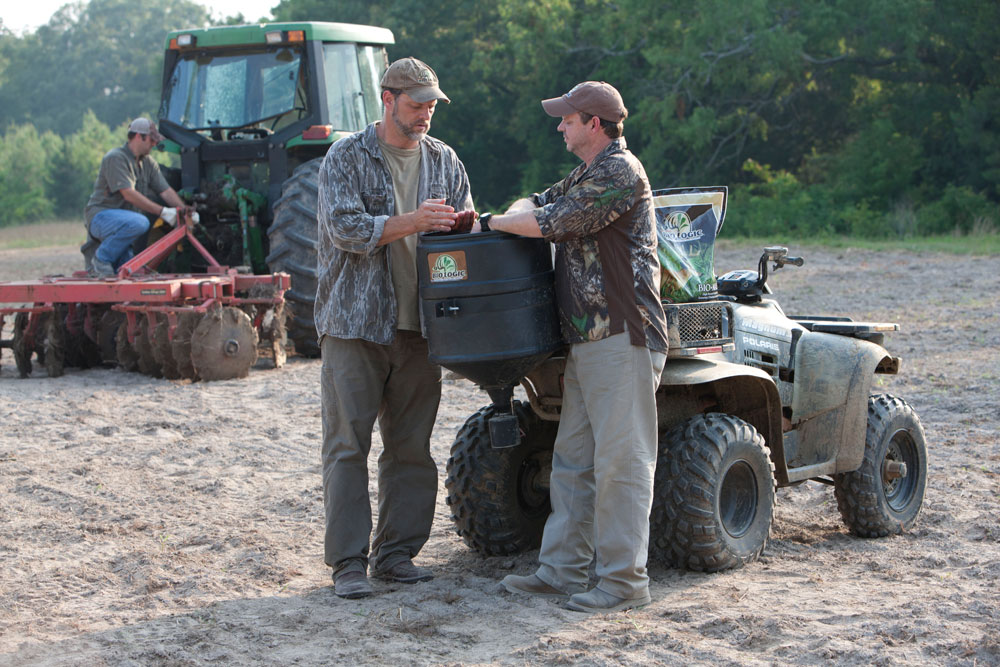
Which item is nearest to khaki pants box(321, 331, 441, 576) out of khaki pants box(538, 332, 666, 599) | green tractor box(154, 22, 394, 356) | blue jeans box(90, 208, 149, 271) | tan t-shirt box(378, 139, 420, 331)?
tan t-shirt box(378, 139, 420, 331)

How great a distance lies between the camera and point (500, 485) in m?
4.83

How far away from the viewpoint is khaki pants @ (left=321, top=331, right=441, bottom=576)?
4.49 meters

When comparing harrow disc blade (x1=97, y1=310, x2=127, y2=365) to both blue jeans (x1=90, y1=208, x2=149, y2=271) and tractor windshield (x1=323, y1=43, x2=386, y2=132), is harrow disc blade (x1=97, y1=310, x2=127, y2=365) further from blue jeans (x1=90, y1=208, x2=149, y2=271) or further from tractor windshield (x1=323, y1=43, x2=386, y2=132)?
tractor windshield (x1=323, y1=43, x2=386, y2=132)

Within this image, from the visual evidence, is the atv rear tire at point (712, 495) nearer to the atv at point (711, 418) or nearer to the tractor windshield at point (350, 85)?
the atv at point (711, 418)

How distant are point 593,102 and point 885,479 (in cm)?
235

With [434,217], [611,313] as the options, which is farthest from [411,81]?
[611,313]

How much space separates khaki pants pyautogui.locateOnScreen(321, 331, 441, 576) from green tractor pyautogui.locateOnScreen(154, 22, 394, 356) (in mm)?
5590

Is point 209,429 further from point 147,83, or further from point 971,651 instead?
point 147,83

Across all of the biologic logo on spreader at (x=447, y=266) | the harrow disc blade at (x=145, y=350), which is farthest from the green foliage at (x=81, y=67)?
the biologic logo on spreader at (x=447, y=266)

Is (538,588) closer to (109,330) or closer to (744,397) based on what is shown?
(744,397)

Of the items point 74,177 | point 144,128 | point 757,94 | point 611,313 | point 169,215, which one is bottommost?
point 611,313

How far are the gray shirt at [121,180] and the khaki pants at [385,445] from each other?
19.4ft

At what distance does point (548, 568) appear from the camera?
439cm

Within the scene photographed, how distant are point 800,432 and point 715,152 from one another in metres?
20.6
